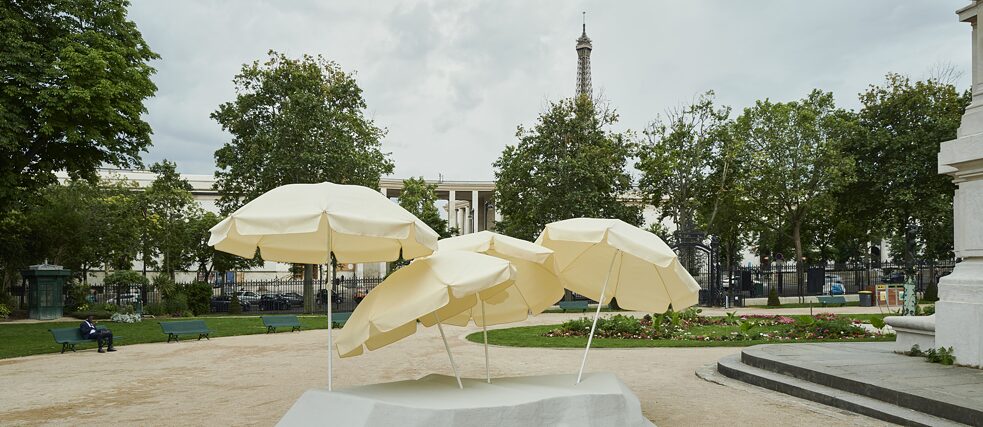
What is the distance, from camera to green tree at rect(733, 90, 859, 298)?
39.4 metres

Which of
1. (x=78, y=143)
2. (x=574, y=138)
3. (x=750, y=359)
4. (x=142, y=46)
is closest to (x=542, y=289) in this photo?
(x=750, y=359)

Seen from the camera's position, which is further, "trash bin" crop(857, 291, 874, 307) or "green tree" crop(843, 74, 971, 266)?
"green tree" crop(843, 74, 971, 266)

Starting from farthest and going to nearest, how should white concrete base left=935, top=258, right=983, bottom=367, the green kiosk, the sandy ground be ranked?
the green kiosk → white concrete base left=935, top=258, right=983, bottom=367 → the sandy ground

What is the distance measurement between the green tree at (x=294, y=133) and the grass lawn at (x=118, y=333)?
26.9ft

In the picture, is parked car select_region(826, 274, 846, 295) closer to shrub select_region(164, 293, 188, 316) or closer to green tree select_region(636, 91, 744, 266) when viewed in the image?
green tree select_region(636, 91, 744, 266)

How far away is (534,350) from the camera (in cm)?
1670

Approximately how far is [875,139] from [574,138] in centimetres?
1686

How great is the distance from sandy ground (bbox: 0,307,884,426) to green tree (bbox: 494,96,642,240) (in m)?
19.2

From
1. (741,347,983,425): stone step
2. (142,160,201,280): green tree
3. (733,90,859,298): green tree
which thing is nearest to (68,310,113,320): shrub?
(142,160,201,280): green tree

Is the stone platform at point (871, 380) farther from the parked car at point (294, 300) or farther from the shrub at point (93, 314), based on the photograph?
the parked car at point (294, 300)

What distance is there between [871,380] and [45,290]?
33361 mm

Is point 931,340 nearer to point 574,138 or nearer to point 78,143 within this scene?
point 78,143

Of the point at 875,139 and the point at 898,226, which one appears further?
the point at 898,226

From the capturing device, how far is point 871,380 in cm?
932
